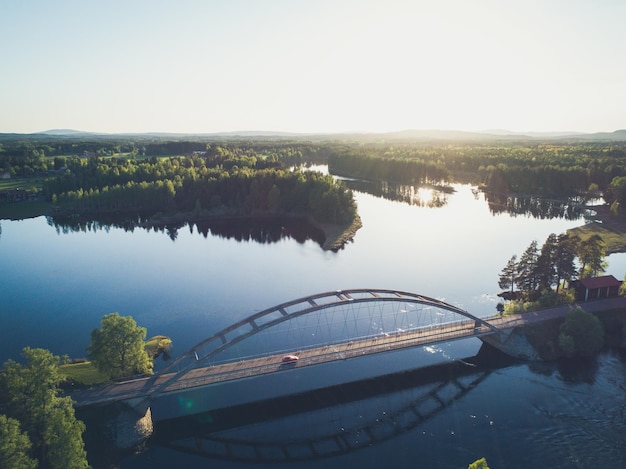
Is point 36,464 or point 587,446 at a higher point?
point 36,464

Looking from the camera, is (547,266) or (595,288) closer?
(595,288)

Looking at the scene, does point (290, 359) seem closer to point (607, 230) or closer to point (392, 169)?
point (607, 230)

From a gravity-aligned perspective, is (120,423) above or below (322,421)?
above

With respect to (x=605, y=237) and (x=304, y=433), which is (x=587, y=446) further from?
(x=605, y=237)

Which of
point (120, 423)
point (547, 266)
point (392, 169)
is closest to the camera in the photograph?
point (120, 423)

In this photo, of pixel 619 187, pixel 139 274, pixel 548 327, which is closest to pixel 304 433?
pixel 548 327

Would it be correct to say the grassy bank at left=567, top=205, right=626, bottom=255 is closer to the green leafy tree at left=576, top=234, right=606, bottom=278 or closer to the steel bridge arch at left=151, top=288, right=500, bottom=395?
the green leafy tree at left=576, top=234, right=606, bottom=278

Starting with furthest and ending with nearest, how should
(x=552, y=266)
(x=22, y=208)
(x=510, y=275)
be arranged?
(x=22, y=208), (x=510, y=275), (x=552, y=266)

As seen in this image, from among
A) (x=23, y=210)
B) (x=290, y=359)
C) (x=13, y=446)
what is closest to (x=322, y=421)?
(x=290, y=359)
